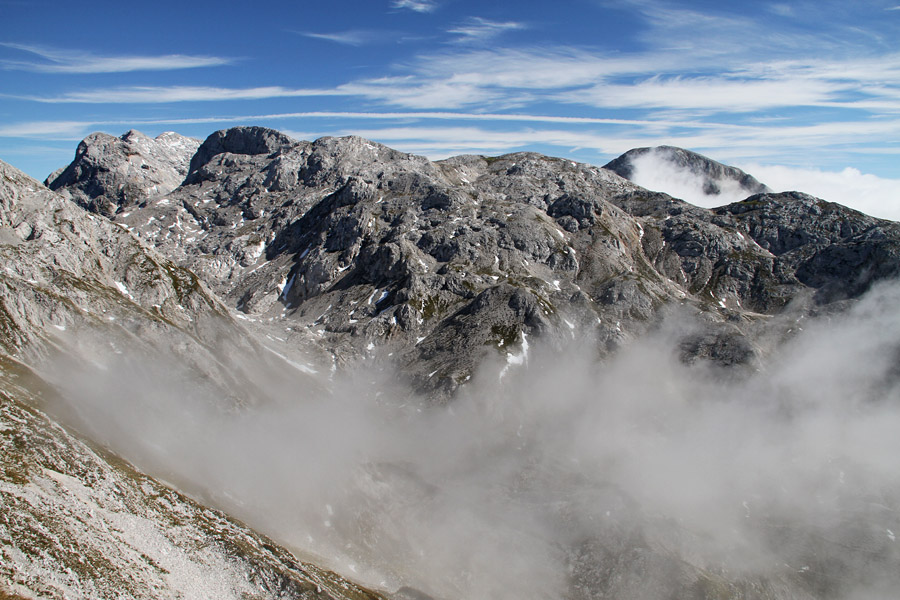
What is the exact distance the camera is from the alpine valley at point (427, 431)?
68.4 meters

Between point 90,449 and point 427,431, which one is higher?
point 90,449

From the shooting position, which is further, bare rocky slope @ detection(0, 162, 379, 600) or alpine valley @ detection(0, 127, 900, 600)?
alpine valley @ detection(0, 127, 900, 600)

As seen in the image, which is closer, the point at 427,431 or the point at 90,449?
the point at 90,449

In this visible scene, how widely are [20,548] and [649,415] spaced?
137327 mm

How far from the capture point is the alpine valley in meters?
68.4

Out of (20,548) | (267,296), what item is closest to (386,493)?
(20,548)

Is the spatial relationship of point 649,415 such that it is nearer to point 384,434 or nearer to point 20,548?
point 384,434

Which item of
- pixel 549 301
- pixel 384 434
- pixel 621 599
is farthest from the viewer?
pixel 549 301

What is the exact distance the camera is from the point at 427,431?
450 feet

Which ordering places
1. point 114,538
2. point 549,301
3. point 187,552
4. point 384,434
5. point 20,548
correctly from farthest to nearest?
point 549,301
point 384,434
point 187,552
point 114,538
point 20,548

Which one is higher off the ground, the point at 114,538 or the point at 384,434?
the point at 114,538

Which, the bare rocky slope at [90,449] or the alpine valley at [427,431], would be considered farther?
the alpine valley at [427,431]

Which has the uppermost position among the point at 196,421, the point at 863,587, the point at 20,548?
the point at 20,548

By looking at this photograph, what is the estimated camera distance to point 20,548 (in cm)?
4950
